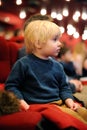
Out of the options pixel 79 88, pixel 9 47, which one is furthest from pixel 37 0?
pixel 79 88

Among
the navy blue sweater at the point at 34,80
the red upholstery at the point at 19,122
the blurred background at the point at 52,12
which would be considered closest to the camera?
the red upholstery at the point at 19,122

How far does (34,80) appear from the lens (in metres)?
1.59

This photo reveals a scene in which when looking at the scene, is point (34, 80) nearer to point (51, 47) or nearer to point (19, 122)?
point (51, 47)

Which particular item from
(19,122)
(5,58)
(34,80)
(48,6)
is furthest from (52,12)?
(19,122)

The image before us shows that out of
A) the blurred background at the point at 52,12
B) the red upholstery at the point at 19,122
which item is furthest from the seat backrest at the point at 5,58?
the blurred background at the point at 52,12

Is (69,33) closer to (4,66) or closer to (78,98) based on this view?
(4,66)

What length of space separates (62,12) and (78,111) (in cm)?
309

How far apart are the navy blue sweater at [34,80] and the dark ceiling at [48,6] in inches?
97.0

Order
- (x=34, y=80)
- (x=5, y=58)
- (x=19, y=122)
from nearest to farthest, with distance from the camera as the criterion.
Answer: (x=19, y=122), (x=34, y=80), (x=5, y=58)

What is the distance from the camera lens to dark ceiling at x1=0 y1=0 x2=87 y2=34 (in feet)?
13.2

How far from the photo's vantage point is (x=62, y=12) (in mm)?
4453

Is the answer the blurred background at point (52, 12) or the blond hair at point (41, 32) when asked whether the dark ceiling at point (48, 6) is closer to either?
the blurred background at point (52, 12)

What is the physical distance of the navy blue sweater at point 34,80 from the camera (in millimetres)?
1582

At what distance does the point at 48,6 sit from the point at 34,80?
2877mm
